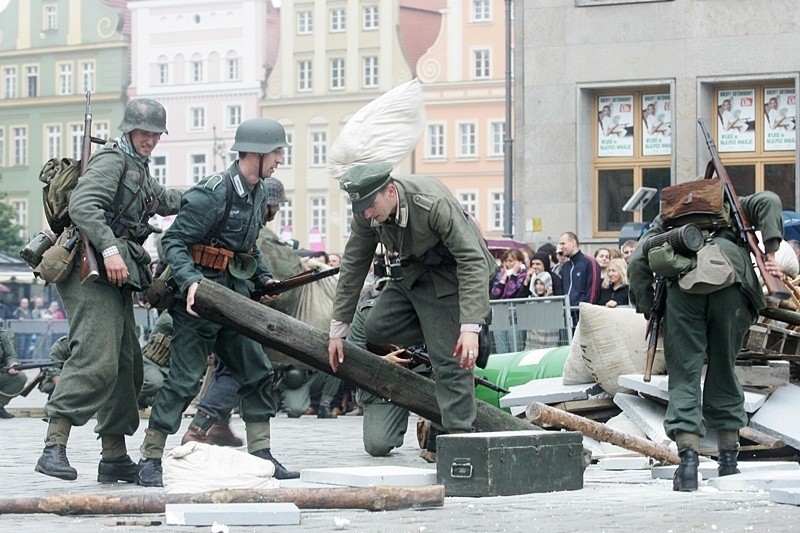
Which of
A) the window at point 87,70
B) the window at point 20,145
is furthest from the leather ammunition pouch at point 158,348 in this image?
the window at point 20,145

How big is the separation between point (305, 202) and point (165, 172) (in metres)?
8.63

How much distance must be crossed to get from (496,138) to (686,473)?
221ft

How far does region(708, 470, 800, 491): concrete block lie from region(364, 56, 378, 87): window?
7171 centimetres

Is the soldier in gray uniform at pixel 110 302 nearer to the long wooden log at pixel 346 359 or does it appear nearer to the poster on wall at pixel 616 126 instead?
the long wooden log at pixel 346 359

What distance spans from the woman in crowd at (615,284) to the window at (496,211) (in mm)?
59289

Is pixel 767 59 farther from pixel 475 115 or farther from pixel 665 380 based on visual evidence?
pixel 475 115

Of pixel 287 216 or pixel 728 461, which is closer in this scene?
pixel 728 461

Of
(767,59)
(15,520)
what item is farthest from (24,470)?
(767,59)

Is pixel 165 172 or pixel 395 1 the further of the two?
pixel 165 172

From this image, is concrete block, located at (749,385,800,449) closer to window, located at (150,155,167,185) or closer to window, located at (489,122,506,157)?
window, located at (489,122,506,157)

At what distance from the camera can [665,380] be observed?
411 inches

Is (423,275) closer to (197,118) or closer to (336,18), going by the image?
(336,18)

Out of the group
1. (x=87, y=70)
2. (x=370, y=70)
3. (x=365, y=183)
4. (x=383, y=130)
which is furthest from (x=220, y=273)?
(x=87, y=70)

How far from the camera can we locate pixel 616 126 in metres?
28.5
